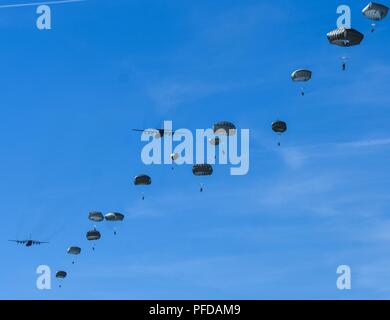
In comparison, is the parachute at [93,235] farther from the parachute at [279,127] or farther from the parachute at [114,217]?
the parachute at [279,127]

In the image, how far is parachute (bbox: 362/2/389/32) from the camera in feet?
439

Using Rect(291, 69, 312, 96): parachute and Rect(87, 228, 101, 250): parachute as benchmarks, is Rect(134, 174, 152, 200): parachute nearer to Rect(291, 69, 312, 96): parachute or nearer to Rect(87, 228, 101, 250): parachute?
Rect(87, 228, 101, 250): parachute

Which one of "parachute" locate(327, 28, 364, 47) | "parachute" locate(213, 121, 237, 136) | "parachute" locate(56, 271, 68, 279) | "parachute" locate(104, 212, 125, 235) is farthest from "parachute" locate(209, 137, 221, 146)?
"parachute" locate(56, 271, 68, 279)

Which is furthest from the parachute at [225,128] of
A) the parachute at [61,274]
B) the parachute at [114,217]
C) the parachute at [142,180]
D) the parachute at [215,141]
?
the parachute at [61,274]

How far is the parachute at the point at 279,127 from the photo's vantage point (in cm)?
14950

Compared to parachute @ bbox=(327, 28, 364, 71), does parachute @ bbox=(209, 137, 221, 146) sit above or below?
below

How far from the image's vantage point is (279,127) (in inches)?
5930

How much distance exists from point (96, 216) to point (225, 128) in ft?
117

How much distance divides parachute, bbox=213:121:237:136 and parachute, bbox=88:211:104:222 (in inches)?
1325

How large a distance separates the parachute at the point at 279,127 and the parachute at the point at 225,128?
24.8ft

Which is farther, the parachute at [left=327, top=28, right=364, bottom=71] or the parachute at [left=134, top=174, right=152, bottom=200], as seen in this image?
the parachute at [left=134, top=174, right=152, bottom=200]

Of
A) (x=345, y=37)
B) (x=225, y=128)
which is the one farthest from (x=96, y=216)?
(x=345, y=37)
